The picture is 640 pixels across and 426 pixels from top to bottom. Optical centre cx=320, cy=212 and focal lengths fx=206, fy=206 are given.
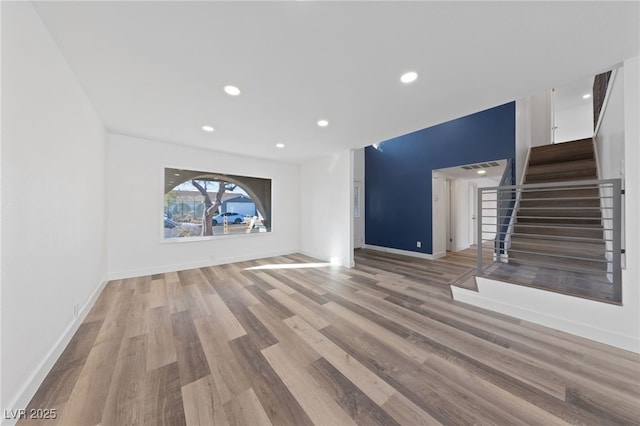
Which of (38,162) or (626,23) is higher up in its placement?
(626,23)

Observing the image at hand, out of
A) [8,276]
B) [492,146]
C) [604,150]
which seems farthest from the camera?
[492,146]

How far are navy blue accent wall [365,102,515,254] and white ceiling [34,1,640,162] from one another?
2473 millimetres

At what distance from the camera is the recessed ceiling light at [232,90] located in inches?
82.7

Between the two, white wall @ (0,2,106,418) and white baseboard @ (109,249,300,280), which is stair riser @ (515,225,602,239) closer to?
white baseboard @ (109,249,300,280)

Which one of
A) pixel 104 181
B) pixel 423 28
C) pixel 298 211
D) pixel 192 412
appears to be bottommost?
pixel 192 412

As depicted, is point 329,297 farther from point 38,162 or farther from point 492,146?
point 492,146

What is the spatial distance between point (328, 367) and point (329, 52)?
7.99 ft

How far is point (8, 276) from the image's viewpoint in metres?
1.15

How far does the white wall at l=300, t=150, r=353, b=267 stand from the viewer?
4.41 metres

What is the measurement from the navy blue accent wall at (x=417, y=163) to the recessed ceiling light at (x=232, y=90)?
4.65 metres

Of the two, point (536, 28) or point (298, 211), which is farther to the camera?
point (298, 211)

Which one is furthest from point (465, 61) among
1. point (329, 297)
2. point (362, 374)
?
point (329, 297)

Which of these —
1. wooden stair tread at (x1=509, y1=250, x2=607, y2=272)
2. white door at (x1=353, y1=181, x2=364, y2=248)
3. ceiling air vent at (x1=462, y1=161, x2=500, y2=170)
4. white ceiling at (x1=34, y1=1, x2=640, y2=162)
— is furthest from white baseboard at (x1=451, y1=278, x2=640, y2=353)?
white door at (x1=353, y1=181, x2=364, y2=248)

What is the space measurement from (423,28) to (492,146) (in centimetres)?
412
